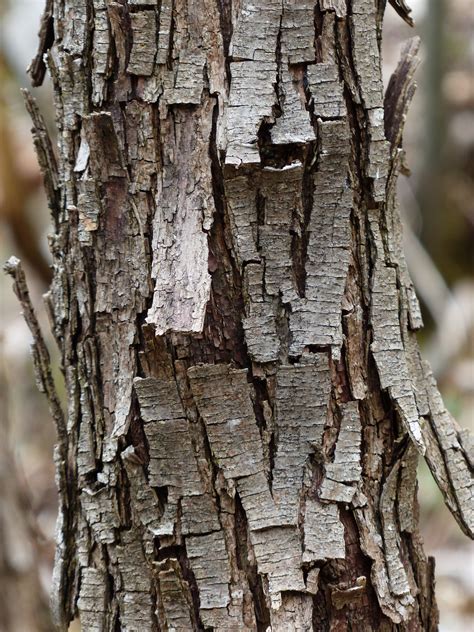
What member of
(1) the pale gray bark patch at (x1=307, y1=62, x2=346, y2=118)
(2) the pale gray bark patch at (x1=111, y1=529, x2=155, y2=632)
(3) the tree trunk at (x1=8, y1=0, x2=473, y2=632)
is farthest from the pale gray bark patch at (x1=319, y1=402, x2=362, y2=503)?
(1) the pale gray bark patch at (x1=307, y1=62, x2=346, y2=118)

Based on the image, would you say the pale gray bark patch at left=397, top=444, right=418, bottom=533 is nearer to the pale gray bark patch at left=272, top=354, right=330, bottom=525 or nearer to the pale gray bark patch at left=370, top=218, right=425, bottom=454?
the pale gray bark patch at left=370, top=218, right=425, bottom=454

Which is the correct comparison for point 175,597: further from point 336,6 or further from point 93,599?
point 336,6

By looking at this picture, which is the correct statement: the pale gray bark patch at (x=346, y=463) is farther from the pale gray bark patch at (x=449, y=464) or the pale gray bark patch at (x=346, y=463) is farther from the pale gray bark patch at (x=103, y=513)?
the pale gray bark patch at (x=103, y=513)

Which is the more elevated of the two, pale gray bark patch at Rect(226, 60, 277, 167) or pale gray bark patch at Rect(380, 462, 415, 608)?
pale gray bark patch at Rect(226, 60, 277, 167)

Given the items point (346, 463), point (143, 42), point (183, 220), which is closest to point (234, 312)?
point (183, 220)

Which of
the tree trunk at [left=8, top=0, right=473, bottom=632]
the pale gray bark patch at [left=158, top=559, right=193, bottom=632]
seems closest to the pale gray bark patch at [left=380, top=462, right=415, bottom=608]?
the tree trunk at [left=8, top=0, right=473, bottom=632]

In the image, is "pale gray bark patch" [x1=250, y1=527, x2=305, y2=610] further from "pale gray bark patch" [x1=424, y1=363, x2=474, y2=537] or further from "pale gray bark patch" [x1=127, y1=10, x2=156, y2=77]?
"pale gray bark patch" [x1=127, y1=10, x2=156, y2=77]

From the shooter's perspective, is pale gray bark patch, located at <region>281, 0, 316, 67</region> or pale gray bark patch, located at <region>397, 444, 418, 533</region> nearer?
pale gray bark patch, located at <region>281, 0, 316, 67</region>

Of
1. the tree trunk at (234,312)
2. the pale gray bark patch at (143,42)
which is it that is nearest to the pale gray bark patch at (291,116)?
the tree trunk at (234,312)

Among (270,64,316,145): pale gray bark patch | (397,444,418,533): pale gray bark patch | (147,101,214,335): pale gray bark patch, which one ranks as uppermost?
(270,64,316,145): pale gray bark patch
